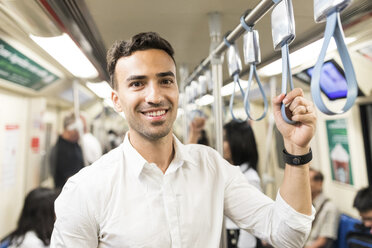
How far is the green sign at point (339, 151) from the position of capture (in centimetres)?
275

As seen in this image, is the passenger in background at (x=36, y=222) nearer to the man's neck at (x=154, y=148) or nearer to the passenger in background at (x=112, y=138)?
the passenger in background at (x=112, y=138)

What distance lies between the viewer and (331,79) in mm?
1168

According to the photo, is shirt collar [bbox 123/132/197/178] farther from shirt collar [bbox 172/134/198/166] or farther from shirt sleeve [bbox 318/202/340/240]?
shirt sleeve [bbox 318/202/340/240]

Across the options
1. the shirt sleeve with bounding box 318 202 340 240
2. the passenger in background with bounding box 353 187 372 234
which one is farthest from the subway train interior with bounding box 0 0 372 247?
the passenger in background with bounding box 353 187 372 234

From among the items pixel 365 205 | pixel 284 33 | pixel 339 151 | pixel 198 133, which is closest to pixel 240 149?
pixel 198 133

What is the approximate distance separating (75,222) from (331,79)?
1.17 metres

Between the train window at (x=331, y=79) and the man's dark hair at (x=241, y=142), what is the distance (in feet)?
1.54

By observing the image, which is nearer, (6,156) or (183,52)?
(183,52)

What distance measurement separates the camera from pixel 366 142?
8.47 ft

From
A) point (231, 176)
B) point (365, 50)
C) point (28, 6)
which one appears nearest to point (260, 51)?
point (231, 176)

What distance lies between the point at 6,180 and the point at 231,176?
236 centimetres

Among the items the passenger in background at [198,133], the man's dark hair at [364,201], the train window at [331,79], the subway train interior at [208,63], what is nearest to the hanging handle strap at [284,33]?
the subway train interior at [208,63]

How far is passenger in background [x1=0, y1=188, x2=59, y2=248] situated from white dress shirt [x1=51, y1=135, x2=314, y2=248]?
0.67 m

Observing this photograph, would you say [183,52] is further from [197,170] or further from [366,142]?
[366,142]
